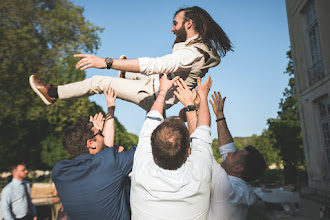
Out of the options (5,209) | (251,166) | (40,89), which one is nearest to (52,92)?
(40,89)

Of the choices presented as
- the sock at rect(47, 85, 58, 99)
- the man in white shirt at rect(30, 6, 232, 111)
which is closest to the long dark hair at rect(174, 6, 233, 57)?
the man in white shirt at rect(30, 6, 232, 111)

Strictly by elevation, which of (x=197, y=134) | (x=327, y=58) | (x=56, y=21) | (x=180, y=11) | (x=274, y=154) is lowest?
(x=274, y=154)

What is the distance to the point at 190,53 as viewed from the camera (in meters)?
2.61

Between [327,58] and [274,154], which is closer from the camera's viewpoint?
[327,58]

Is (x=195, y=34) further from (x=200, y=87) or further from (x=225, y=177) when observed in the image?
(x=225, y=177)

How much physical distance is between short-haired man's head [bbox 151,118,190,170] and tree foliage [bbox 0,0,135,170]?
32.3ft

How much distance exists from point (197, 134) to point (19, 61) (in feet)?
34.4

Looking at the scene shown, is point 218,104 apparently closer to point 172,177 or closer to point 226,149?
point 226,149

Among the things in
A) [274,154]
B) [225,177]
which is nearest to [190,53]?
[225,177]

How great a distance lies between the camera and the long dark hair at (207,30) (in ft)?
9.32

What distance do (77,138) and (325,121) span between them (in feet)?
40.1

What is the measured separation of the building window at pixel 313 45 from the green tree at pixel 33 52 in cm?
1066

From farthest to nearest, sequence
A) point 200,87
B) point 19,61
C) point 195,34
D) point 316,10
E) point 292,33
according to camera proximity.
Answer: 1. point 292,33
2. point 316,10
3. point 19,61
4. point 195,34
5. point 200,87

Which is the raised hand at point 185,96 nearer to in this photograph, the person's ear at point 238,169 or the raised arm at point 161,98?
the raised arm at point 161,98
